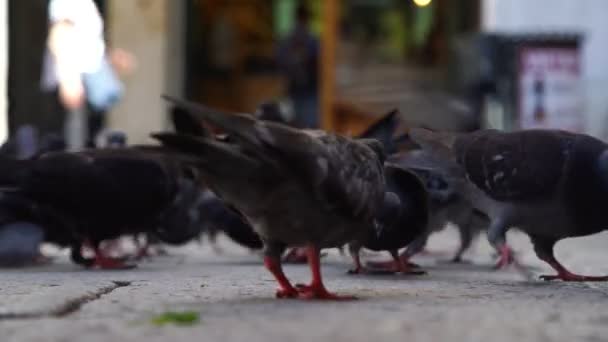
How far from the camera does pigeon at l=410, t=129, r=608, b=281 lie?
5945 mm

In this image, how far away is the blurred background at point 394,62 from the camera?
14.9 m

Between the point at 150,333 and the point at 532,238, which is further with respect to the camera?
the point at 532,238

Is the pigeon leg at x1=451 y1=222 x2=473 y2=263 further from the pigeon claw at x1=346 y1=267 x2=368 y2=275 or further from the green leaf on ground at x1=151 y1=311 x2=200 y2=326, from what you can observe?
the green leaf on ground at x1=151 y1=311 x2=200 y2=326

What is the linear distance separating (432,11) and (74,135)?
4.64 metres

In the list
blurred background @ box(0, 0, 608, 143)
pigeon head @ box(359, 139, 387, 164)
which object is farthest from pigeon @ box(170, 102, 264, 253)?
blurred background @ box(0, 0, 608, 143)

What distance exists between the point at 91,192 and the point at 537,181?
2.42 m

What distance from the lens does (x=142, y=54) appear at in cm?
1617

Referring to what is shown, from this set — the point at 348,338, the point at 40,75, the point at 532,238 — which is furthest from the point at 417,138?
the point at 40,75

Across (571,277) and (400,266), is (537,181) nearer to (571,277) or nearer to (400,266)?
(571,277)

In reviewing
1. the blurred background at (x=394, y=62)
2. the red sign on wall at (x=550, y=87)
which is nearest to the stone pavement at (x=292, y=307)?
the red sign on wall at (x=550, y=87)

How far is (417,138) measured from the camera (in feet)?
21.6

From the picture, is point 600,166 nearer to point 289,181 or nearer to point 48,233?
point 289,181

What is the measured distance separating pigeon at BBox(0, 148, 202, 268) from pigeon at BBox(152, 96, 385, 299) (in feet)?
6.97

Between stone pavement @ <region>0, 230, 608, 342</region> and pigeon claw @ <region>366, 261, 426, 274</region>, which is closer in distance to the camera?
stone pavement @ <region>0, 230, 608, 342</region>
